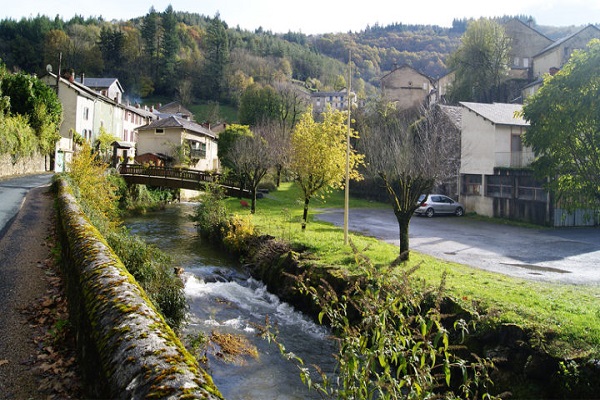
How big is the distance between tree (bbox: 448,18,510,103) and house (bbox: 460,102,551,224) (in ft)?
58.0

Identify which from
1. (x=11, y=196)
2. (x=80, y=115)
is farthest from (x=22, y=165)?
(x=80, y=115)

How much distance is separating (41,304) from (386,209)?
3228cm

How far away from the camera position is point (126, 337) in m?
3.99

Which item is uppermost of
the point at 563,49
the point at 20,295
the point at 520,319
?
the point at 563,49

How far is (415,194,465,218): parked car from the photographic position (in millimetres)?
31484

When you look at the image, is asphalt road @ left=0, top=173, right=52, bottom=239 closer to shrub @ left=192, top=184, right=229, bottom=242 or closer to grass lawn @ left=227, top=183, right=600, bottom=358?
shrub @ left=192, top=184, right=229, bottom=242

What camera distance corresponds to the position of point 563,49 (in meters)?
47.6

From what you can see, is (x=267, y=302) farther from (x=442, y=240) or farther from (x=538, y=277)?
(x=442, y=240)

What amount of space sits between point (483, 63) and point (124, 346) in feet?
180

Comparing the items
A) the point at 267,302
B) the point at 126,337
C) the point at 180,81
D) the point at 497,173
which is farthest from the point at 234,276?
the point at 180,81

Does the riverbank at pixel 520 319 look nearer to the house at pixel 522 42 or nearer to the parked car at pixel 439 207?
the parked car at pixel 439 207

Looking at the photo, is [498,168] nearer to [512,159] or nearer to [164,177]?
[512,159]

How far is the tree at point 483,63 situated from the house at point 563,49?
3.66m

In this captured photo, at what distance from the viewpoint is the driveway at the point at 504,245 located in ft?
47.8
